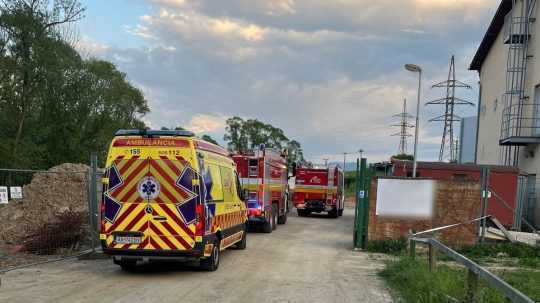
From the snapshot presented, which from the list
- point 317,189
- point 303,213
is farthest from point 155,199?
point 303,213

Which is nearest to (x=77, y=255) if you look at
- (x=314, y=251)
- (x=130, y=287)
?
(x=130, y=287)

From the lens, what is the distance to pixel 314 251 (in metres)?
15.1

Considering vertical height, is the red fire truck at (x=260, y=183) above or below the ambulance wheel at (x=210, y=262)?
above

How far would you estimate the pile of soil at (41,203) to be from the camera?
1620 centimetres

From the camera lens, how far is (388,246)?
1532cm

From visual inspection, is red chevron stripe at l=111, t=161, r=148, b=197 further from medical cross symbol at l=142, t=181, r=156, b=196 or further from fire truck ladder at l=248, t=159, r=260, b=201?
fire truck ladder at l=248, t=159, r=260, b=201

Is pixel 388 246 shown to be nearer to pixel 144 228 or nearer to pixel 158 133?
pixel 144 228

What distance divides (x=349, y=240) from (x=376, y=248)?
10.6ft

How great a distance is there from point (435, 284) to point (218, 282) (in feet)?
12.9

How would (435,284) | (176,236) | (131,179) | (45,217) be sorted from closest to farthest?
1. (435,284)
2. (176,236)
3. (131,179)
4. (45,217)

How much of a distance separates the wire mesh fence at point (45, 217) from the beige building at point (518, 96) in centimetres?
1826

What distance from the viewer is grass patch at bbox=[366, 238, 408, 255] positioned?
15.1 meters

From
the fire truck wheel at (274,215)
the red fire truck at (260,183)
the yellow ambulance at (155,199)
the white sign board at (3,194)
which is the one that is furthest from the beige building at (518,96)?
the white sign board at (3,194)

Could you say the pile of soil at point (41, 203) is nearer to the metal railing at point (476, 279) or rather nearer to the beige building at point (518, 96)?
the metal railing at point (476, 279)
